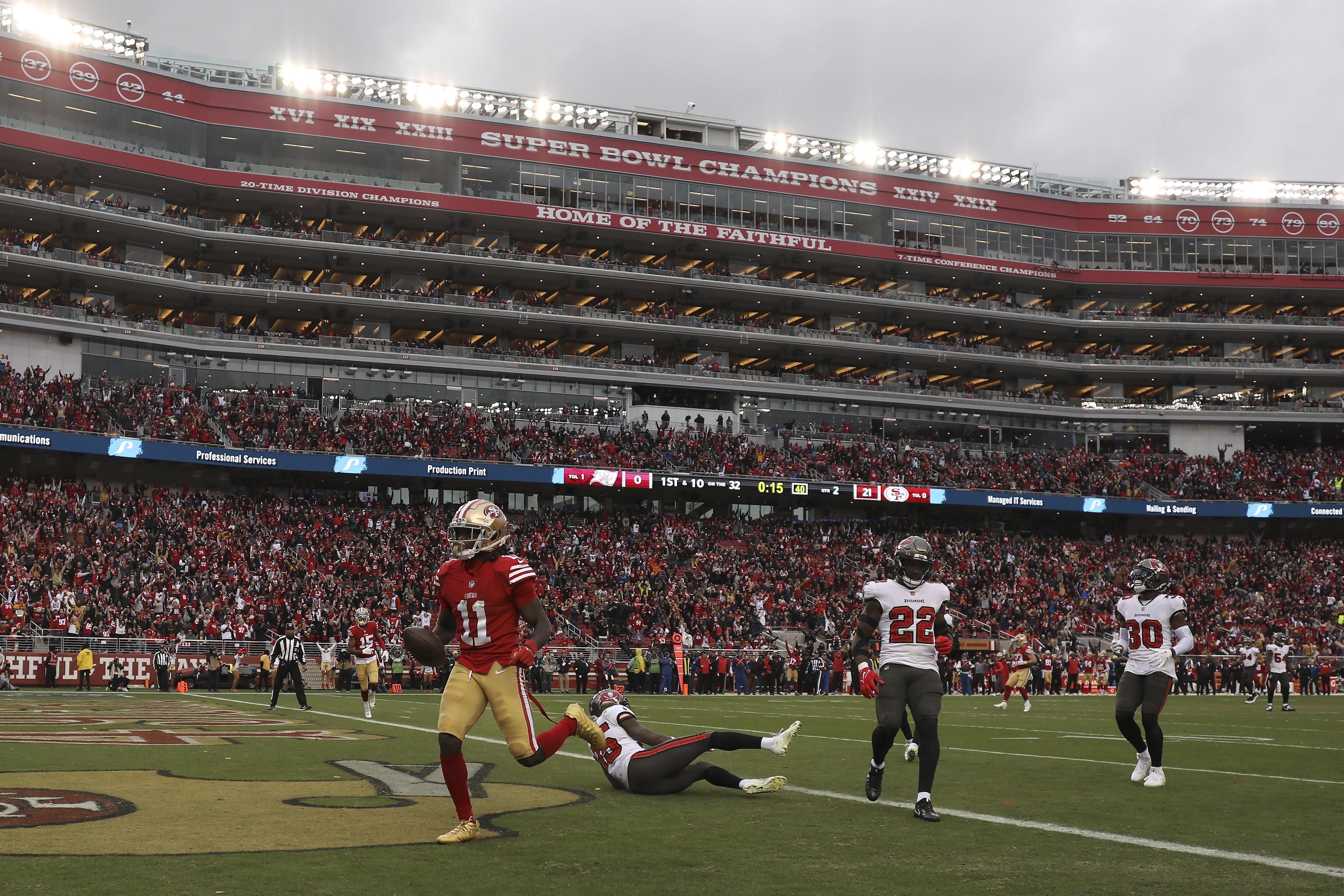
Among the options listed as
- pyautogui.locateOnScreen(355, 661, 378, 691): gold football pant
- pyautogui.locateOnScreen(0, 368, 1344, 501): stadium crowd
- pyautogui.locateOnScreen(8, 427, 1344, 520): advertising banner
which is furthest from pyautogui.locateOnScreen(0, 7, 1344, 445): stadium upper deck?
pyautogui.locateOnScreen(355, 661, 378, 691): gold football pant

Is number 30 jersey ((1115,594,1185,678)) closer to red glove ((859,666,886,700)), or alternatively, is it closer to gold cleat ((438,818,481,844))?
red glove ((859,666,886,700))

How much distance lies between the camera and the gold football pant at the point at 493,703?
25.0 feet

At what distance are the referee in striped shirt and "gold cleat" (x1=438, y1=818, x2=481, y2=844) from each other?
14793 mm

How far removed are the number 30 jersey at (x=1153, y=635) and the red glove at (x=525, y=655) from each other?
6.46 metres

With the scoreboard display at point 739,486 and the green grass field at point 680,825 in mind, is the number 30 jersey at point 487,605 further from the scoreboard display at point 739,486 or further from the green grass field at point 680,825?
the scoreboard display at point 739,486

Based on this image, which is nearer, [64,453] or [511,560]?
[511,560]

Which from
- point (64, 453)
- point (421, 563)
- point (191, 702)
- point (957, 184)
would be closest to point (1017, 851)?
point (191, 702)

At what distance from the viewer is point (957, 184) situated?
67875 mm

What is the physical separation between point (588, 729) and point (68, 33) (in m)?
54.5

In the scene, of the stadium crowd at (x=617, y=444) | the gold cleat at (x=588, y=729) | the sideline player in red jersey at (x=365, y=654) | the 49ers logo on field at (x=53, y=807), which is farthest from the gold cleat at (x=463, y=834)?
the stadium crowd at (x=617, y=444)

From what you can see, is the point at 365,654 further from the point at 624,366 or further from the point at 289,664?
the point at 624,366

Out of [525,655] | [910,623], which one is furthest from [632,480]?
[525,655]

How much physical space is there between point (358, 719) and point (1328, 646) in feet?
126

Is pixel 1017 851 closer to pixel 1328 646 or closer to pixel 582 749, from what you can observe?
pixel 582 749
